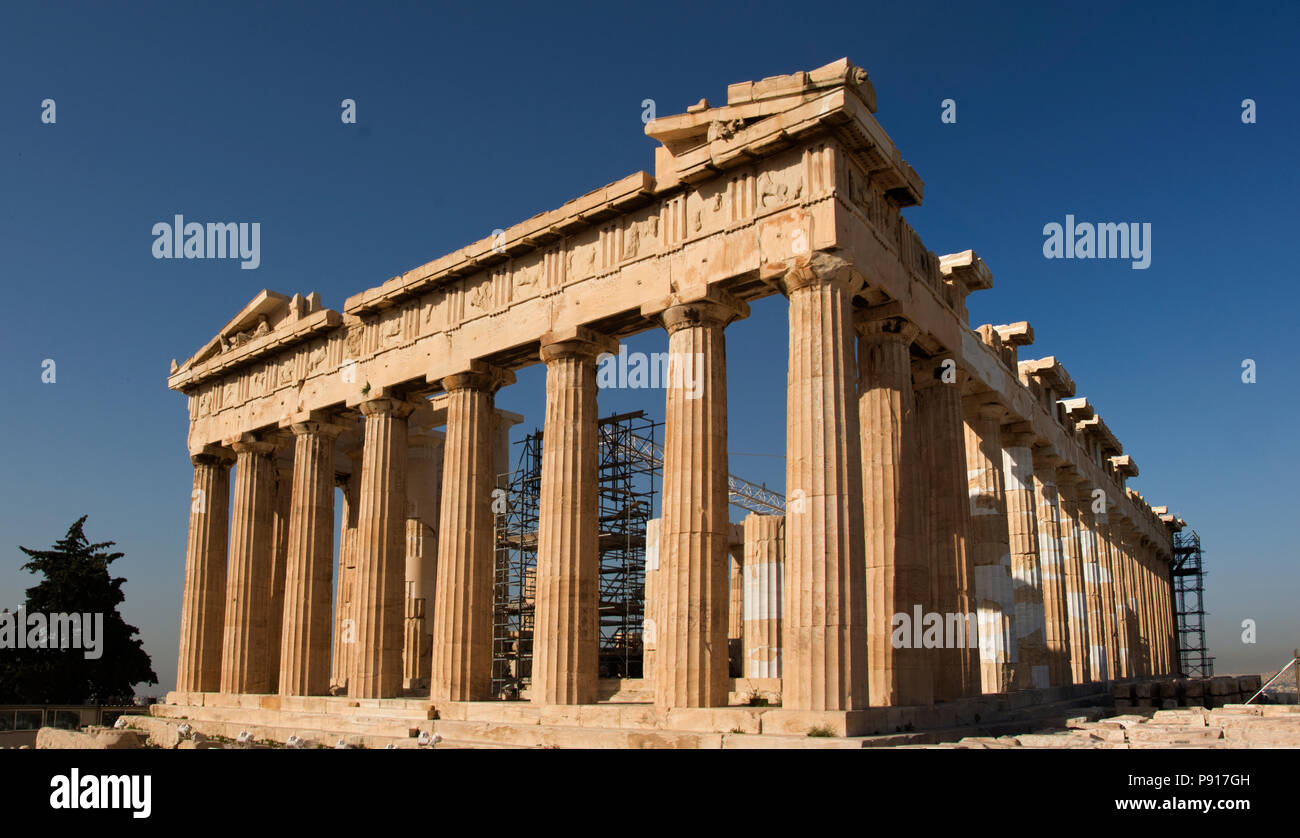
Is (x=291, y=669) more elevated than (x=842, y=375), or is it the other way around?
(x=842, y=375)

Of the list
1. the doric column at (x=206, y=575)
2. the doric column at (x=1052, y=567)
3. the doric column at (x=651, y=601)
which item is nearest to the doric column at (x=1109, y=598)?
the doric column at (x=1052, y=567)

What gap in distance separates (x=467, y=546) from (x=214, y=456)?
15.0 m

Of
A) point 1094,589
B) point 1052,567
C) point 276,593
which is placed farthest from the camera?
point 1094,589

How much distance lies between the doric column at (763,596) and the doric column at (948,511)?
6.02 meters

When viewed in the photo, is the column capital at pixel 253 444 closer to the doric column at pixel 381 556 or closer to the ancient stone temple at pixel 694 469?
the ancient stone temple at pixel 694 469

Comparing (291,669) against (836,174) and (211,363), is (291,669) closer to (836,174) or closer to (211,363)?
(211,363)

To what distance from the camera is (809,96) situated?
1819 centimetres

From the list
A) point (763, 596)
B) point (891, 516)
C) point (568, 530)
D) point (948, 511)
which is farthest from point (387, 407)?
point (948, 511)

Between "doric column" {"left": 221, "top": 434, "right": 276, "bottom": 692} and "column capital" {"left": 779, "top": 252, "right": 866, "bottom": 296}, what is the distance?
67.2 ft

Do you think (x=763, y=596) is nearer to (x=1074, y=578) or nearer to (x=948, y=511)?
(x=948, y=511)

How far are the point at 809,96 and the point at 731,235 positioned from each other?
284cm

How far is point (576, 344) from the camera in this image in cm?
2184
